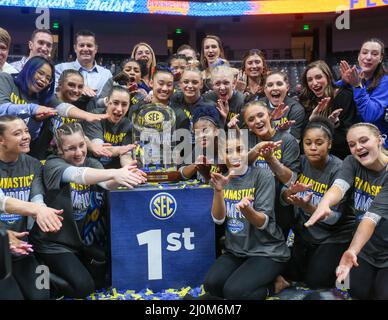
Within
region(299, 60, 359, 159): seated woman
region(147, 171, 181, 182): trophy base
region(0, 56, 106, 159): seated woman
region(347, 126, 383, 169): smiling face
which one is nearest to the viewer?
region(347, 126, 383, 169): smiling face

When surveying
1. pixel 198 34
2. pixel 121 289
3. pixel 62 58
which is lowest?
pixel 121 289

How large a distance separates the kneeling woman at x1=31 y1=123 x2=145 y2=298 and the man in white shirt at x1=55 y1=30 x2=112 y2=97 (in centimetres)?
165

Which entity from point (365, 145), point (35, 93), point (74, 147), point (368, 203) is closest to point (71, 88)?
point (35, 93)

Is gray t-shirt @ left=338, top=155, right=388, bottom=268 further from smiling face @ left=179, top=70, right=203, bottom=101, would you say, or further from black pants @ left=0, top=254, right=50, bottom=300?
black pants @ left=0, top=254, right=50, bottom=300

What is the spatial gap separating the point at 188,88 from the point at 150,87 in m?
0.98

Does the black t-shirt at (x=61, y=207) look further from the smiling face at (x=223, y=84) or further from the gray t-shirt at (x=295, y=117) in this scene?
the gray t-shirt at (x=295, y=117)

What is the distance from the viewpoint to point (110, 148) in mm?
3018

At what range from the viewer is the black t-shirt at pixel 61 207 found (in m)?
2.75

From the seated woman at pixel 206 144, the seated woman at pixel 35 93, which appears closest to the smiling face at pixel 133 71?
the seated woman at pixel 35 93

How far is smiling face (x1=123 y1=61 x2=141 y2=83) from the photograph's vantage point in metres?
4.16

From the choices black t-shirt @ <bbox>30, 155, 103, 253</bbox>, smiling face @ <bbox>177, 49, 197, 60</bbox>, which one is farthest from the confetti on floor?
smiling face @ <bbox>177, 49, 197, 60</bbox>

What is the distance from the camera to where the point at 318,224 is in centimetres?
297
